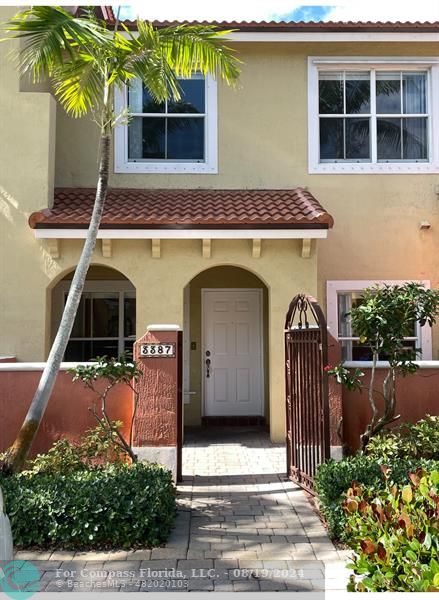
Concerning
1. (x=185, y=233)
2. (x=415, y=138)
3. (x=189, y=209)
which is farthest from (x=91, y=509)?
(x=415, y=138)

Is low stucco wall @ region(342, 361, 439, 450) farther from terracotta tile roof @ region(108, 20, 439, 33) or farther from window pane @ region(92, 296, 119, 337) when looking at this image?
terracotta tile roof @ region(108, 20, 439, 33)

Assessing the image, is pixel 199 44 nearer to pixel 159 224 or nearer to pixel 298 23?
pixel 159 224

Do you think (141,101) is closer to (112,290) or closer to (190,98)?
(190,98)

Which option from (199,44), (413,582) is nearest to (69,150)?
(199,44)

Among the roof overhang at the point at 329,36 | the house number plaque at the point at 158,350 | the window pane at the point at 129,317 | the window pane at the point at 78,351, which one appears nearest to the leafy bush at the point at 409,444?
the house number plaque at the point at 158,350

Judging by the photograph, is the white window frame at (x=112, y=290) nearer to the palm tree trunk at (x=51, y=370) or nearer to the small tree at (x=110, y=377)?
the small tree at (x=110, y=377)

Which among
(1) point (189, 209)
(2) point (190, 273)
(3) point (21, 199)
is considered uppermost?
(3) point (21, 199)

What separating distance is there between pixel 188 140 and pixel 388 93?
4104mm

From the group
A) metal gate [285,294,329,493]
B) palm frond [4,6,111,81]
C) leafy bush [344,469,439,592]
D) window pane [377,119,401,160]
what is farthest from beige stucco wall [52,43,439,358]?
leafy bush [344,469,439,592]

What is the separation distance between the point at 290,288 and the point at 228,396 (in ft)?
10.5

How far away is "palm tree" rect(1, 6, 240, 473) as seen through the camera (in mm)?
6000

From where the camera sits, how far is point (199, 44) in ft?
21.5

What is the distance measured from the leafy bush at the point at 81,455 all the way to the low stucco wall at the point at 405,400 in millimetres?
2949

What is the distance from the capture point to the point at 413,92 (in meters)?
10.8
